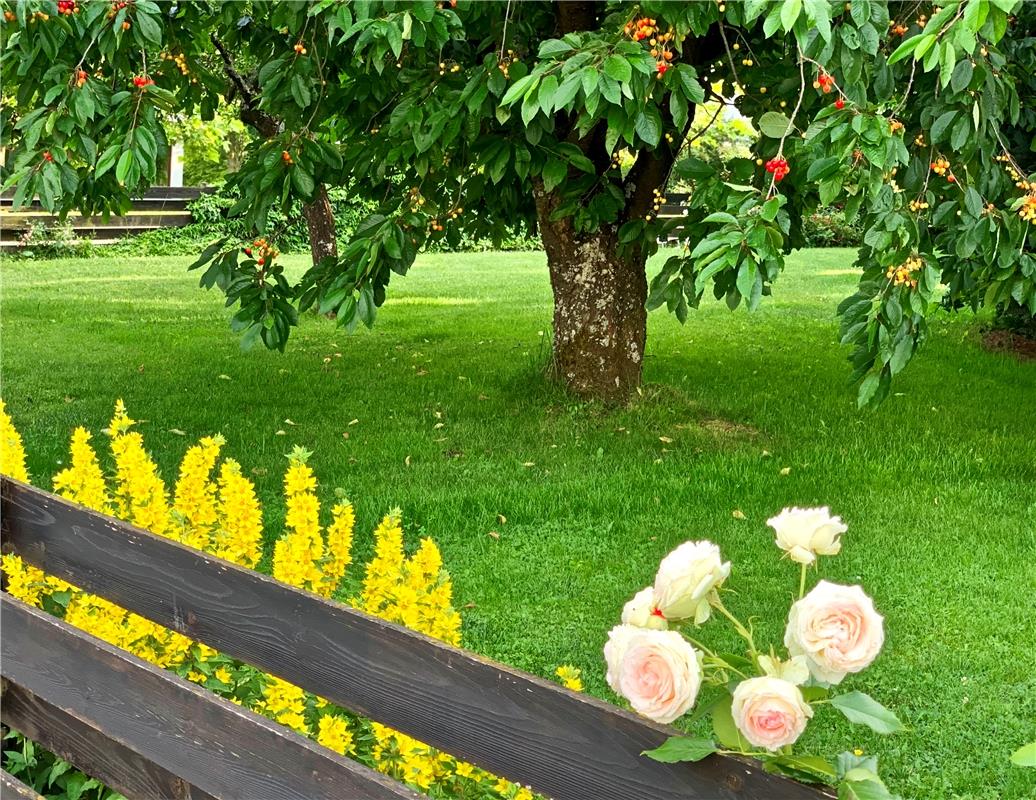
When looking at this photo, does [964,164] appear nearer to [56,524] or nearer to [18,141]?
[56,524]

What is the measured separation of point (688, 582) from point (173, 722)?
0.93m

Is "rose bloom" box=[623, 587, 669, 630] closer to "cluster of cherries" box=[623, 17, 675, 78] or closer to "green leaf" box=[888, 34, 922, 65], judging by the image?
"green leaf" box=[888, 34, 922, 65]

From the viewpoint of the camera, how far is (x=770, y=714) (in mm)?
1156

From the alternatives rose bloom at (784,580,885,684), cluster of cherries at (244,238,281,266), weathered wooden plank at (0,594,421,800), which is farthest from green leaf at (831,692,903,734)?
cluster of cherries at (244,238,281,266)

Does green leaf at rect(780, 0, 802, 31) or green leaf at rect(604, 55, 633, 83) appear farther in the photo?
green leaf at rect(604, 55, 633, 83)

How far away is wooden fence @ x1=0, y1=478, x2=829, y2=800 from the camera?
4.35 feet

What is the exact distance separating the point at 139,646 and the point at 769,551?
9.12 feet

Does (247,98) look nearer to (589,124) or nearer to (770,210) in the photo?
(589,124)

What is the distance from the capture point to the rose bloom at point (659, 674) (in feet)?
3.87

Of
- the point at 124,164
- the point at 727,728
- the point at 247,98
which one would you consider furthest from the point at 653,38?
the point at 247,98

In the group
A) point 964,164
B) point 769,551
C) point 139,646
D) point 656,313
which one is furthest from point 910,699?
point 656,313

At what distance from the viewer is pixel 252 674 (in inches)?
108

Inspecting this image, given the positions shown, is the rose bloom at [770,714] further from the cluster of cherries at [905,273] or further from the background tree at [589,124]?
the cluster of cherries at [905,273]

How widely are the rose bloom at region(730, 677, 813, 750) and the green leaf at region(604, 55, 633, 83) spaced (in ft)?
7.88
